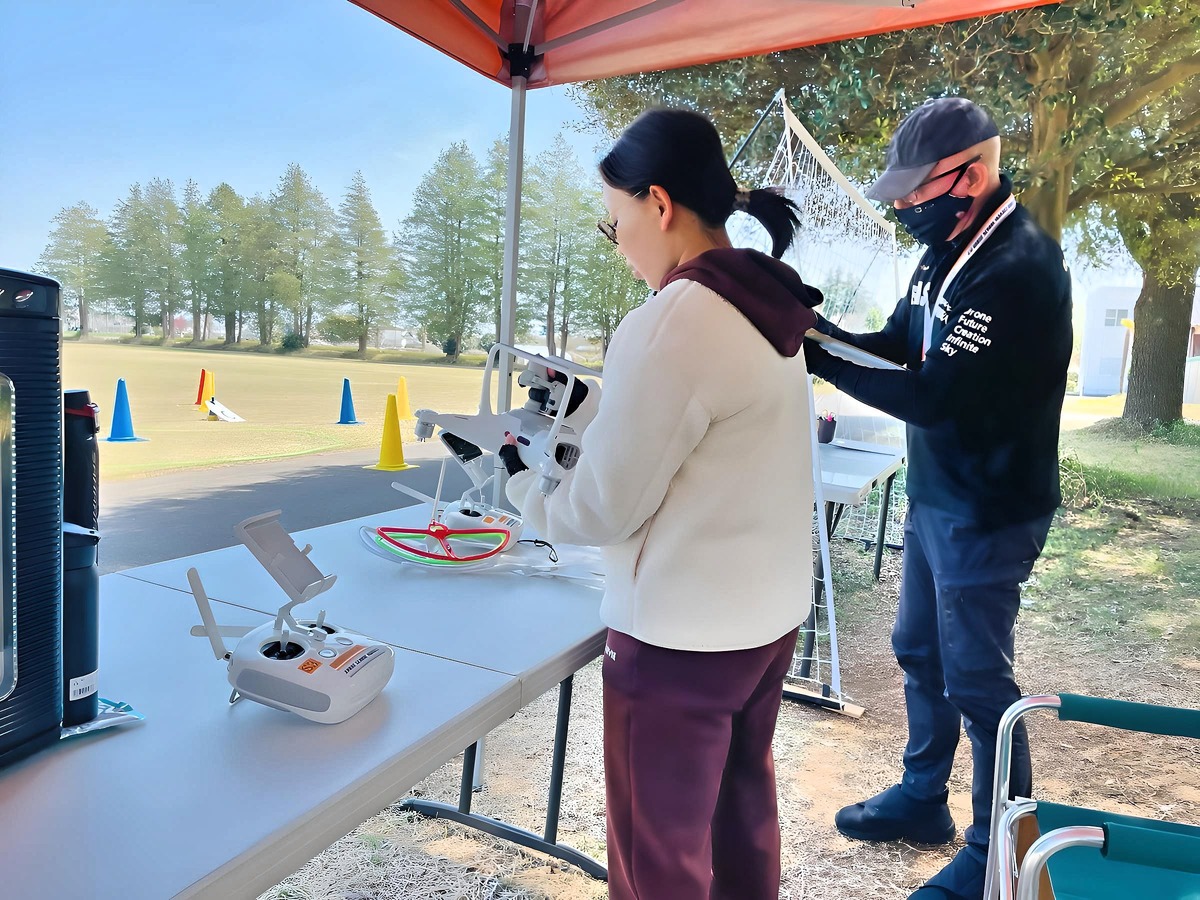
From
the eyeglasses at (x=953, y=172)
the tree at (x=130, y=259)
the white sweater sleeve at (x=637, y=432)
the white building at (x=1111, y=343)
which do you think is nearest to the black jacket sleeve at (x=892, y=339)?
the eyeglasses at (x=953, y=172)

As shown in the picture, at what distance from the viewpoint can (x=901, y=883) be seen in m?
1.84

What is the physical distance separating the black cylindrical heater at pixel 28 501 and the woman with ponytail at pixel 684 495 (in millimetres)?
501

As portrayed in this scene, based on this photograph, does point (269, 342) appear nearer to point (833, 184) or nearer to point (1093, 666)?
point (833, 184)

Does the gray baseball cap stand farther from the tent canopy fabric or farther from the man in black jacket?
the tent canopy fabric

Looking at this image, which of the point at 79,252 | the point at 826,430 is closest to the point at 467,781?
the point at 826,430

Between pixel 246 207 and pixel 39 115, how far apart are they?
3.14 ft

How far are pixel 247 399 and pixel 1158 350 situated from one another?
547 centimetres

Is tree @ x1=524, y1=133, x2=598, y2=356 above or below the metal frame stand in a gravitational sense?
above

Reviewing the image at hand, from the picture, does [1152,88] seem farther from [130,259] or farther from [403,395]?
[130,259]

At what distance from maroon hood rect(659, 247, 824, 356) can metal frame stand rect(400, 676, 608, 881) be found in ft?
3.26

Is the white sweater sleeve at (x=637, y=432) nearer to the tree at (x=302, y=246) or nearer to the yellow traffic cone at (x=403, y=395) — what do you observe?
the yellow traffic cone at (x=403, y=395)

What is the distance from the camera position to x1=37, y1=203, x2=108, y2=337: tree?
2.77 metres

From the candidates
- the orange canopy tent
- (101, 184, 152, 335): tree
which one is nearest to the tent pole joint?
the orange canopy tent

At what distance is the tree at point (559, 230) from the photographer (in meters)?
4.66
